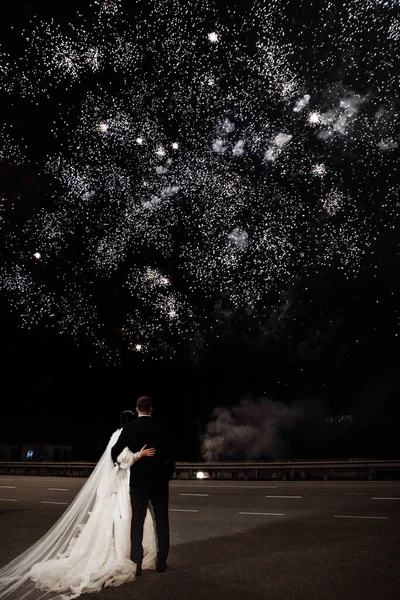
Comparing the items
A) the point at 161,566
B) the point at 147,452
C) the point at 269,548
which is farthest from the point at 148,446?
the point at 269,548

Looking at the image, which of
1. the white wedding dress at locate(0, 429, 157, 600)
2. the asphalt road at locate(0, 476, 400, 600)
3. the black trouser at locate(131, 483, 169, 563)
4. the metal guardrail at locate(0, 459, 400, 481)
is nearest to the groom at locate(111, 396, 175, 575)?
the black trouser at locate(131, 483, 169, 563)

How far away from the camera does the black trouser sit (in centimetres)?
552

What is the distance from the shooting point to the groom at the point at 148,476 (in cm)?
553

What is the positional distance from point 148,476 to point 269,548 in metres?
2.26

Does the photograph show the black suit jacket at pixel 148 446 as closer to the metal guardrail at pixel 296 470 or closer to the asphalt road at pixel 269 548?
the asphalt road at pixel 269 548

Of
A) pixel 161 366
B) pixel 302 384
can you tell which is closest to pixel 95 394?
pixel 161 366

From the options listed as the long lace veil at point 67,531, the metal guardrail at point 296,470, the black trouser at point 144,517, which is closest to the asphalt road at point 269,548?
the black trouser at point 144,517

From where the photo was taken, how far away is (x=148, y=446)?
5770 millimetres

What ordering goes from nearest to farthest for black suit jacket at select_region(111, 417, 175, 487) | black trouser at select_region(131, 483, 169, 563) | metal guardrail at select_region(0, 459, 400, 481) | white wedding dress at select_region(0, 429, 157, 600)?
white wedding dress at select_region(0, 429, 157, 600) → black trouser at select_region(131, 483, 169, 563) → black suit jacket at select_region(111, 417, 175, 487) → metal guardrail at select_region(0, 459, 400, 481)

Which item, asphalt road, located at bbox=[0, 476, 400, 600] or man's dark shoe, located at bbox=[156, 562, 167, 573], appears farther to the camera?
man's dark shoe, located at bbox=[156, 562, 167, 573]

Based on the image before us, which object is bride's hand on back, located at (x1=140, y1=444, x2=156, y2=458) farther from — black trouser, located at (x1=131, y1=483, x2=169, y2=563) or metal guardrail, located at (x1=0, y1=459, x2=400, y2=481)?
metal guardrail, located at (x1=0, y1=459, x2=400, y2=481)

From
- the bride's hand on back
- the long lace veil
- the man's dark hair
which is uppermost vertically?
the man's dark hair

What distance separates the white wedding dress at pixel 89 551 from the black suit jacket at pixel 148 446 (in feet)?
0.39

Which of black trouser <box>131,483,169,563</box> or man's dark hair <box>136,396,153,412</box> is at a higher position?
man's dark hair <box>136,396,153,412</box>
